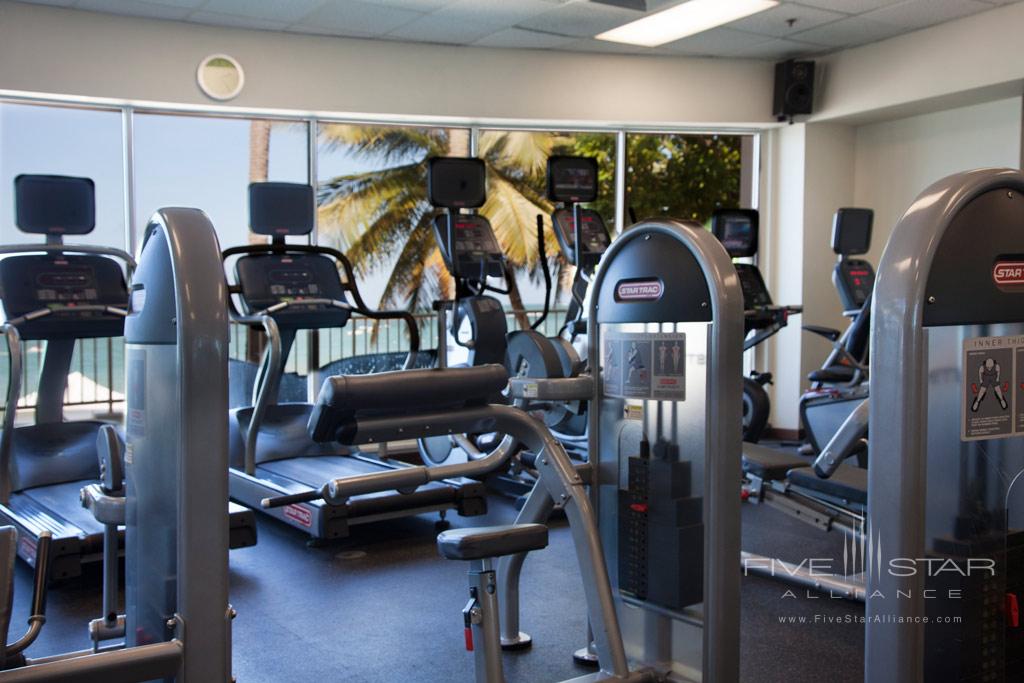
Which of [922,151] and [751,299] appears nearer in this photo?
[751,299]

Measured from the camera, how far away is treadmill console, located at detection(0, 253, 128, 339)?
16.0 feet

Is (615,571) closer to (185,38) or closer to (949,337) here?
(949,337)

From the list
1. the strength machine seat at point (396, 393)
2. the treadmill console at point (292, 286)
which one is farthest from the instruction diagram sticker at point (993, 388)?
the treadmill console at point (292, 286)

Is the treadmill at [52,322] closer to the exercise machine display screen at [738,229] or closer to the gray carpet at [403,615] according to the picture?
the gray carpet at [403,615]

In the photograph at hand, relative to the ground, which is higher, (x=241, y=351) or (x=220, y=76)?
(x=220, y=76)

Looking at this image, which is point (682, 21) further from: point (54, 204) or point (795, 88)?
point (54, 204)

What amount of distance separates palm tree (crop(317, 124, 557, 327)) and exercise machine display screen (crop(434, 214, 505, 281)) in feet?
6.43

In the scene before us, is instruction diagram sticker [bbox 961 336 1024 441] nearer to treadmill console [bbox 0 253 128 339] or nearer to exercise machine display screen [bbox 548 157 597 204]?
exercise machine display screen [bbox 548 157 597 204]

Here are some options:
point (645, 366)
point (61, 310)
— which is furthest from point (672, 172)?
point (645, 366)

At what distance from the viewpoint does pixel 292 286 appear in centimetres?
561

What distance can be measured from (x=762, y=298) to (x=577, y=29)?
2.33 meters

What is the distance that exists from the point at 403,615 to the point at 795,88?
229 inches

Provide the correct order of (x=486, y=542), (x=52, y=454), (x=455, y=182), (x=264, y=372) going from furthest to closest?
(x=455, y=182)
(x=264, y=372)
(x=52, y=454)
(x=486, y=542)

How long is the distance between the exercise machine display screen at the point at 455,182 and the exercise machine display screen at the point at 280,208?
0.74 m
